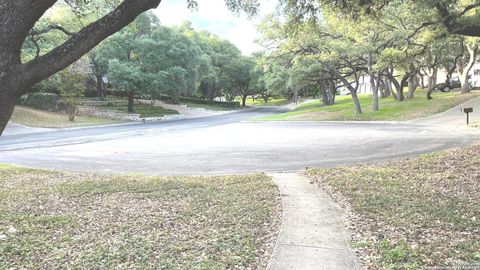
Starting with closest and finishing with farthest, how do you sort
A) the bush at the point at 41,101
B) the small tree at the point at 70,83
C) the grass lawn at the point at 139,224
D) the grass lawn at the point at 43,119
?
the grass lawn at the point at 139,224
the grass lawn at the point at 43,119
the small tree at the point at 70,83
the bush at the point at 41,101

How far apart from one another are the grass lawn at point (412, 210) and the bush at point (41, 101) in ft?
110

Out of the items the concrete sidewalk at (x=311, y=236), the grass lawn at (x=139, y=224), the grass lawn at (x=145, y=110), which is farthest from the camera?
the grass lawn at (x=145, y=110)

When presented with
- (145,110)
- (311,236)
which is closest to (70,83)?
(145,110)

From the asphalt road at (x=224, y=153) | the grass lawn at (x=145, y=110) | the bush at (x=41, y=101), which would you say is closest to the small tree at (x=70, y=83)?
the bush at (x=41, y=101)

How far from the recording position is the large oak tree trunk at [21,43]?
3.63 m

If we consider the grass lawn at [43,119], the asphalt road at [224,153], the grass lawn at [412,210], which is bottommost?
the asphalt road at [224,153]

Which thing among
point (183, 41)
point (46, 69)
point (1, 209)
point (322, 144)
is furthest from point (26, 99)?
point (46, 69)

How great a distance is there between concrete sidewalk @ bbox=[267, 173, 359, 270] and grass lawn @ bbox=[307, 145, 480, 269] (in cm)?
20

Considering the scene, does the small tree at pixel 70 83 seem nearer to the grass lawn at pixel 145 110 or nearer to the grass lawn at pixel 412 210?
the grass lawn at pixel 145 110

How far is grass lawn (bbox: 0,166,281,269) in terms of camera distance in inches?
157

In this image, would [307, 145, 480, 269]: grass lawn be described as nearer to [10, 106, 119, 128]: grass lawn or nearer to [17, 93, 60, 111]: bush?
[10, 106, 119, 128]: grass lawn

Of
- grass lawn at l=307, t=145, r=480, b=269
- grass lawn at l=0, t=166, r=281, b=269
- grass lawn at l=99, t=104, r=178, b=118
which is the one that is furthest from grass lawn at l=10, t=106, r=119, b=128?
grass lawn at l=307, t=145, r=480, b=269

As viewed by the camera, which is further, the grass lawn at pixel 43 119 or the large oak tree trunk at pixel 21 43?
the grass lawn at pixel 43 119

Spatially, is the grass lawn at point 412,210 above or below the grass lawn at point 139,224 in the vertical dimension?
below
